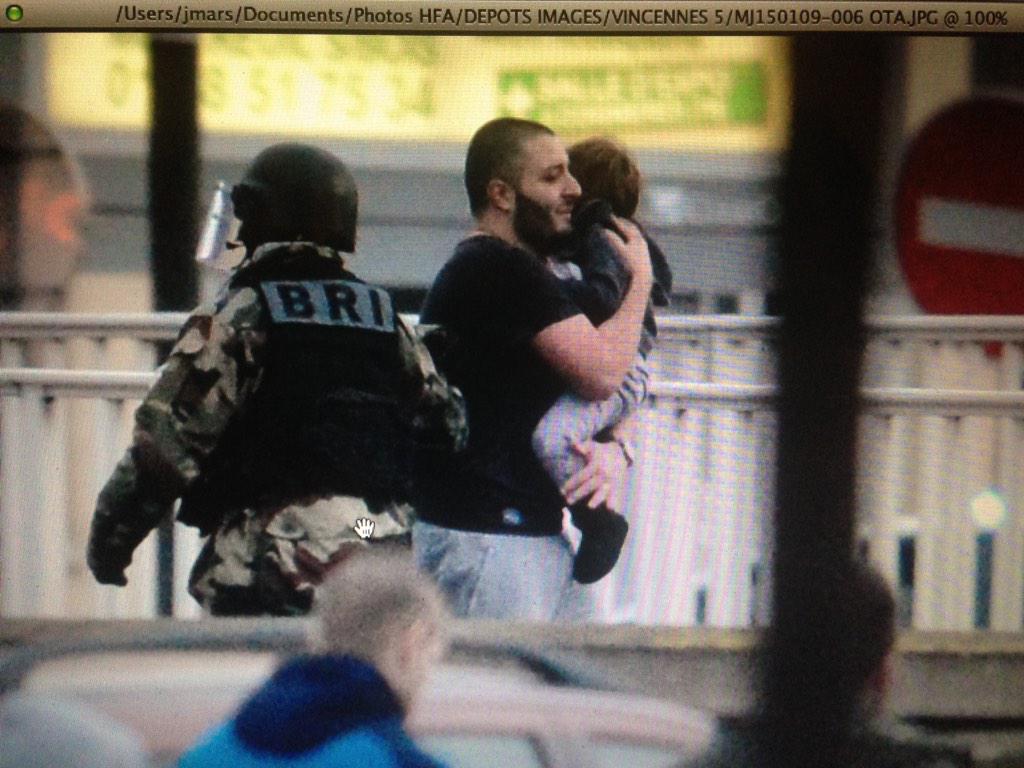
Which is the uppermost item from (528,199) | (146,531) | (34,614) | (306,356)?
(528,199)

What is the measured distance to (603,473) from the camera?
276 centimetres

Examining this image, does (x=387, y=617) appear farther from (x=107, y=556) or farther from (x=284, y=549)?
(x=107, y=556)

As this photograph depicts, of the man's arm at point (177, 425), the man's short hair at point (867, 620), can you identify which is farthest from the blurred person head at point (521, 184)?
the man's short hair at point (867, 620)

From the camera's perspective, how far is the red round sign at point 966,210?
2768 millimetres

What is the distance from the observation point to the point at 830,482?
2.79 m

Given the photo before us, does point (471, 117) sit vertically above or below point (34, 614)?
above

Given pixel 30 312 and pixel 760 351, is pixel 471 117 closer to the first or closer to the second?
pixel 760 351

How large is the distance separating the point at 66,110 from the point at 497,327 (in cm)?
94

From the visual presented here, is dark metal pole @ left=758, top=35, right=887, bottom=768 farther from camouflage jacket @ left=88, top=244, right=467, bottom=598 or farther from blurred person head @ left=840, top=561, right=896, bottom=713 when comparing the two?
camouflage jacket @ left=88, top=244, right=467, bottom=598

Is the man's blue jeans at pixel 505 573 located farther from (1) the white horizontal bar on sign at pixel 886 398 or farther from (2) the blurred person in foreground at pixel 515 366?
(1) the white horizontal bar on sign at pixel 886 398

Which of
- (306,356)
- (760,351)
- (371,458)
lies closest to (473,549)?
(371,458)

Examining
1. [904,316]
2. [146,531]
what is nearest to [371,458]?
[146,531]

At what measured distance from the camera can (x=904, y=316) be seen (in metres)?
2.80

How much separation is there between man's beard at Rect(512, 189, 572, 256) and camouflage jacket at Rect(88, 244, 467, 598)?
28 centimetres
